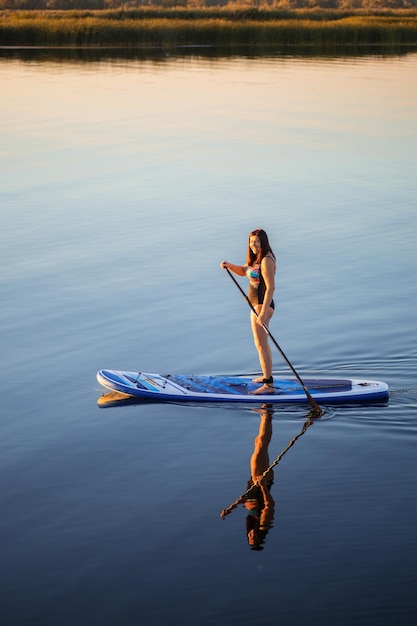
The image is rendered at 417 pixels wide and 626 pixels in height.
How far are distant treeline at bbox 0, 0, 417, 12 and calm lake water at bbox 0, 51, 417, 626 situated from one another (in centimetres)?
6102

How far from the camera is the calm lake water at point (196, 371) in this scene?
8.06 m

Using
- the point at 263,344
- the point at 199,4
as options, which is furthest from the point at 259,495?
the point at 199,4

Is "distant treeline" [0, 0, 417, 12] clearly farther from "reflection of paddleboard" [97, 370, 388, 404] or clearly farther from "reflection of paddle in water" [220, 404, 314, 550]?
"reflection of paddle in water" [220, 404, 314, 550]

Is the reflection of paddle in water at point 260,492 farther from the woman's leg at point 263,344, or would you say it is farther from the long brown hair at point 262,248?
the long brown hair at point 262,248

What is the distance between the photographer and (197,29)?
61.1 metres

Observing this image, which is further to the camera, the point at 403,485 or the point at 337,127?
the point at 337,127

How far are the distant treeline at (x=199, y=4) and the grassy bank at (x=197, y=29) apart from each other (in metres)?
18.4

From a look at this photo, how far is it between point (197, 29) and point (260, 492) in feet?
179

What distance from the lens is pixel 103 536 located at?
8781 millimetres

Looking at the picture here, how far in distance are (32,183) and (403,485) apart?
17840 millimetres

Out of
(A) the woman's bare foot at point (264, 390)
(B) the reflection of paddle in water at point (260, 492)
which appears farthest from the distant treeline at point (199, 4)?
(B) the reflection of paddle in water at point (260, 492)

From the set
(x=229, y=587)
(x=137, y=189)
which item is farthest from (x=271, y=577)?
(x=137, y=189)

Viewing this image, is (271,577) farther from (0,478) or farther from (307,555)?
(0,478)

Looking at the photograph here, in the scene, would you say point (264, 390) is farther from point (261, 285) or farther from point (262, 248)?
point (262, 248)
